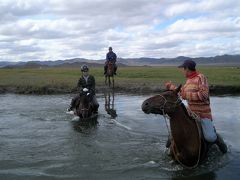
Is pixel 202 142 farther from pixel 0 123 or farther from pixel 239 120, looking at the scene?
pixel 0 123

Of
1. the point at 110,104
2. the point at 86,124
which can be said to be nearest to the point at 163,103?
the point at 86,124

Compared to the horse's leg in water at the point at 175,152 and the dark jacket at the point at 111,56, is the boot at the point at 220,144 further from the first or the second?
the dark jacket at the point at 111,56

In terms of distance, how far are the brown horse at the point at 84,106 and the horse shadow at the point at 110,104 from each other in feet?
3.09

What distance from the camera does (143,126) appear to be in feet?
45.1

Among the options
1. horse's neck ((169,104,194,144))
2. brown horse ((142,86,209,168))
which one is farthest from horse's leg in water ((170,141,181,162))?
horse's neck ((169,104,194,144))

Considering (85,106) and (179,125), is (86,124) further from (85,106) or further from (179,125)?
(179,125)

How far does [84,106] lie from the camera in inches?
595

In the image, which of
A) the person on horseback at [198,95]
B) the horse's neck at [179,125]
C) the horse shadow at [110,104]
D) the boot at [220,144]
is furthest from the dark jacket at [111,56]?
the horse's neck at [179,125]

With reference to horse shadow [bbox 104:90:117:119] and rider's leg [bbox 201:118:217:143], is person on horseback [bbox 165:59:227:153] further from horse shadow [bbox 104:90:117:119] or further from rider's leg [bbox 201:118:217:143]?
horse shadow [bbox 104:90:117:119]

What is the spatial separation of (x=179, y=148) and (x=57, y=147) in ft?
12.1

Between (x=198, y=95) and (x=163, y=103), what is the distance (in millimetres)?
750

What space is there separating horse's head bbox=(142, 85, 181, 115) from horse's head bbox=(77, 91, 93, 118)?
7.16 meters

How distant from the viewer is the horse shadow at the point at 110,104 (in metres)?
16.3

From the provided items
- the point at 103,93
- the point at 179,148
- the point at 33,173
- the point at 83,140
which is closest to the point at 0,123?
the point at 83,140
